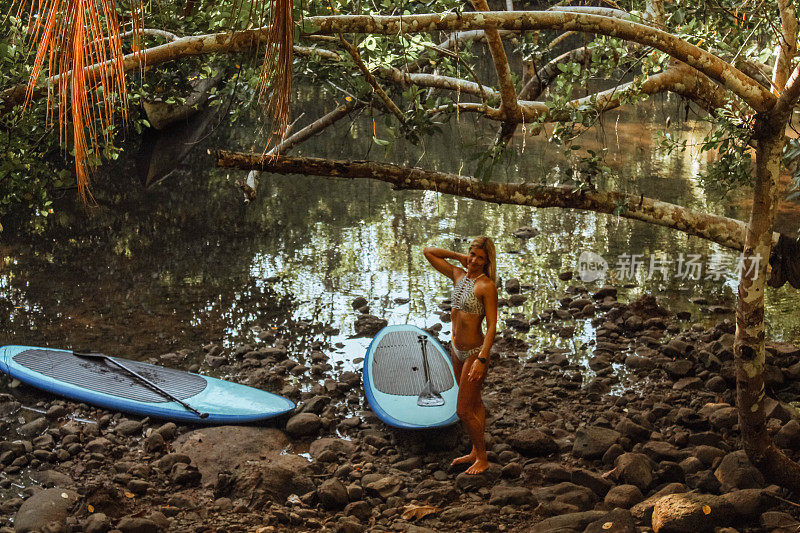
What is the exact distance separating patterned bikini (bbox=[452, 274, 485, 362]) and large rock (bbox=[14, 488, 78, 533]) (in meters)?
2.95


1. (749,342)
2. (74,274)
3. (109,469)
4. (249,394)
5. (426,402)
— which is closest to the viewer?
(749,342)

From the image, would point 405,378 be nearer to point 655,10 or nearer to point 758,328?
point 758,328

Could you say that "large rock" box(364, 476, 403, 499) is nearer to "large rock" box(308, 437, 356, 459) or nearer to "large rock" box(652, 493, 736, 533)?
"large rock" box(308, 437, 356, 459)

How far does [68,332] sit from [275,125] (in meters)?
7.80

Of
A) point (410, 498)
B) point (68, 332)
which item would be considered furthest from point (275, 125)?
point (68, 332)

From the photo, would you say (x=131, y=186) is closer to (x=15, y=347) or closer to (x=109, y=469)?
(x=15, y=347)

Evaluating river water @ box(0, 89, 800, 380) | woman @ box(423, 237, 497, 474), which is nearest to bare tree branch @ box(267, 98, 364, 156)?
river water @ box(0, 89, 800, 380)

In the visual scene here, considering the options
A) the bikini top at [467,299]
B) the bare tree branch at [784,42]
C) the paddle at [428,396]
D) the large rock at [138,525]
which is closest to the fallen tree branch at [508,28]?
the bare tree branch at [784,42]

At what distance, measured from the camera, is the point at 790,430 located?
552 cm

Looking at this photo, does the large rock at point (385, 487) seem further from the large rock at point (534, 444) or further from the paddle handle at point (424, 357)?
the paddle handle at point (424, 357)

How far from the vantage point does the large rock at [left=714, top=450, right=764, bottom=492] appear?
4906 mm

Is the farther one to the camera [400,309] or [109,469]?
[400,309]

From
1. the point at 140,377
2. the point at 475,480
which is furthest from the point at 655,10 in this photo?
the point at 140,377

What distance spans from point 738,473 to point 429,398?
2558 mm
